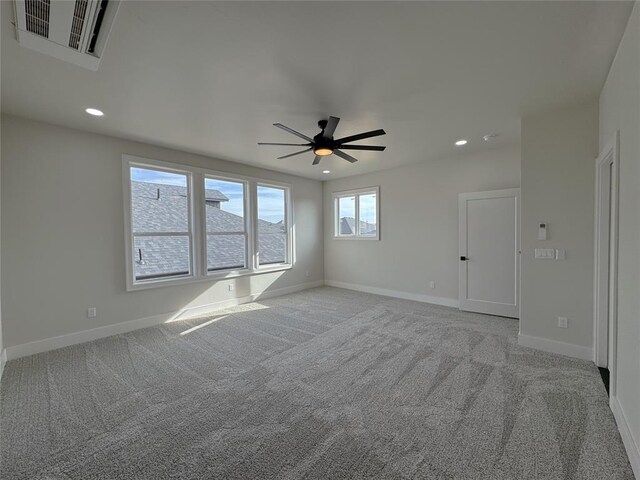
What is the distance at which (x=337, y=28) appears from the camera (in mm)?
1878

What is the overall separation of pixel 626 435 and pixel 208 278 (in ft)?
16.5

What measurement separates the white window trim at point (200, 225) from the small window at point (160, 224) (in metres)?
0.09

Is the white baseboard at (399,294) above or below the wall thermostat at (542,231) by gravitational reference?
below

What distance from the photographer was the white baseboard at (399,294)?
5211 millimetres

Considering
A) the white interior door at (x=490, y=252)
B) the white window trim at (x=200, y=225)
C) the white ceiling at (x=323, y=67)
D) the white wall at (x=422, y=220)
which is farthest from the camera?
the white wall at (x=422, y=220)

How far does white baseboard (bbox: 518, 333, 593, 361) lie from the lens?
3025 mm

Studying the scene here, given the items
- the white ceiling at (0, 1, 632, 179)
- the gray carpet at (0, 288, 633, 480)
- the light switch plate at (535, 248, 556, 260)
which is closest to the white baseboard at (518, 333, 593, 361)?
the gray carpet at (0, 288, 633, 480)

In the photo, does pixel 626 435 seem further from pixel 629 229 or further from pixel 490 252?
pixel 490 252

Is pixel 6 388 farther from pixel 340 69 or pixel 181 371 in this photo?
pixel 340 69

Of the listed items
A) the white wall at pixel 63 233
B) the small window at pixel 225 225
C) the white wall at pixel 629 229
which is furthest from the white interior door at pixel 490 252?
the white wall at pixel 63 233

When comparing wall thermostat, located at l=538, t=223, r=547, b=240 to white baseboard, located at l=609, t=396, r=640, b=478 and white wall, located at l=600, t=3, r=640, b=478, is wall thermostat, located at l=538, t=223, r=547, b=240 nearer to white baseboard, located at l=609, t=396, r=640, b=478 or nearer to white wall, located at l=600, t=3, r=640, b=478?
white wall, located at l=600, t=3, r=640, b=478

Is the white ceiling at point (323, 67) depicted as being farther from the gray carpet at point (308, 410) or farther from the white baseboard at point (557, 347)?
the gray carpet at point (308, 410)

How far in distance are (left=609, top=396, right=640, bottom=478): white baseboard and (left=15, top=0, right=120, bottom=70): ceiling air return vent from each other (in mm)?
3946

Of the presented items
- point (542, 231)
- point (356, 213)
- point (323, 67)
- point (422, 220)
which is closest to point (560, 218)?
point (542, 231)
